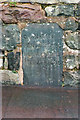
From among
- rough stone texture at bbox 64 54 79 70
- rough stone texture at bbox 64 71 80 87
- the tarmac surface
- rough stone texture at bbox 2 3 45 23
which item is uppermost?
rough stone texture at bbox 2 3 45 23

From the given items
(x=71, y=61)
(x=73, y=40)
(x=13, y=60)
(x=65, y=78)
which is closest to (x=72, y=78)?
(x=65, y=78)

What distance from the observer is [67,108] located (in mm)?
1558

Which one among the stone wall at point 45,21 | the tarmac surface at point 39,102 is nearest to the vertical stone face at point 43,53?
the stone wall at point 45,21

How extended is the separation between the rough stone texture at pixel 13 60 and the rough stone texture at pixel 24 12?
19.5 inches

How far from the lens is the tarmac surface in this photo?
1446mm

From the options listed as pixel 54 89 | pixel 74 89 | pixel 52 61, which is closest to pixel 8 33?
pixel 52 61

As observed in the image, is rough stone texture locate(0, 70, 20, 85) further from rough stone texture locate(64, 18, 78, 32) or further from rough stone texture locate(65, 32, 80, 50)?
rough stone texture locate(64, 18, 78, 32)

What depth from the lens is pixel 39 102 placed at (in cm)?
167

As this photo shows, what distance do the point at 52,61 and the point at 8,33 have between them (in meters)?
0.72

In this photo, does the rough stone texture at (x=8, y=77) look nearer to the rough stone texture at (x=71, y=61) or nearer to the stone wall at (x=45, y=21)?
the stone wall at (x=45, y=21)

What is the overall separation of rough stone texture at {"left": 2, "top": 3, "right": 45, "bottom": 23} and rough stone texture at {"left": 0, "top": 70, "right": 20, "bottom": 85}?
2.45 feet

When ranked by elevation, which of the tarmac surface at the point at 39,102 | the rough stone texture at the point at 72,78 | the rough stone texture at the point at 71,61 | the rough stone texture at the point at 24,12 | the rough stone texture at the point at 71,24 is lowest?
the tarmac surface at the point at 39,102

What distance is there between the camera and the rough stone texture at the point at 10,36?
7.00 ft

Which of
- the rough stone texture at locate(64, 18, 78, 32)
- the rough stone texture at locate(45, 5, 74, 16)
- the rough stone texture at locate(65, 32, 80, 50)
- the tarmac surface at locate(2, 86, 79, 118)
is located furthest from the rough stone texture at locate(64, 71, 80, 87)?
the rough stone texture at locate(45, 5, 74, 16)
